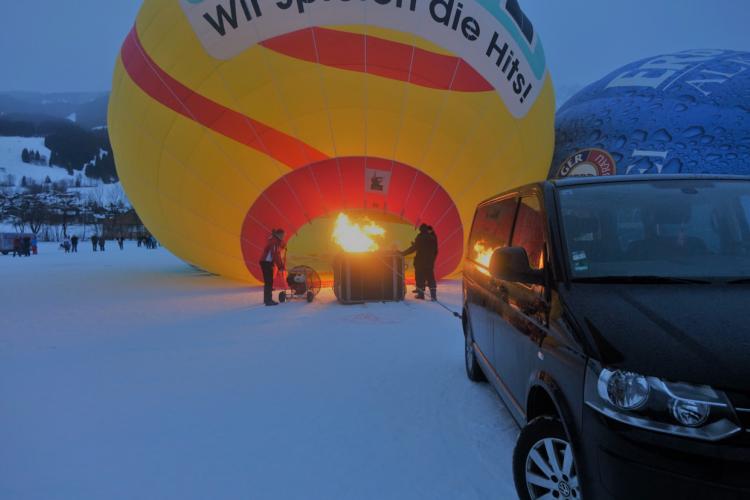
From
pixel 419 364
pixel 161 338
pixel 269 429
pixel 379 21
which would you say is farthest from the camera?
pixel 379 21

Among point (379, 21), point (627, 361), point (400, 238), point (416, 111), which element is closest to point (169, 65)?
point (379, 21)

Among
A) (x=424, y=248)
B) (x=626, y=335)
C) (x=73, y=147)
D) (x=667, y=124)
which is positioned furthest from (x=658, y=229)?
(x=73, y=147)

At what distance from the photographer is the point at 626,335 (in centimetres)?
193

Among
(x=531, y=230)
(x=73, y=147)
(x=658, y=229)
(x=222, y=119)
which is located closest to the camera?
(x=658, y=229)

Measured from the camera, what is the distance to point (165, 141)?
8.91m

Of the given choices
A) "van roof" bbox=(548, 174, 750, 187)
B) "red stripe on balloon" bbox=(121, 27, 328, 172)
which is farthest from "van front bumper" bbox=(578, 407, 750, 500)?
"red stripe on balloon" bbox=(121, 27, 328, 172)

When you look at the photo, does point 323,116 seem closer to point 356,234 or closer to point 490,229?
point 356,234

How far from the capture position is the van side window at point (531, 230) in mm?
2750

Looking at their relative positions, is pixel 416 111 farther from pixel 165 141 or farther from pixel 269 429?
pixel 269 429

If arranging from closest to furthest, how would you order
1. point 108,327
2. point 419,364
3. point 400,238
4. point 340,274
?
1. point 419,364
2. point 108,327
3. point 340,274
4. point 400,238

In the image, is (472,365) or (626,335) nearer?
(626,335)

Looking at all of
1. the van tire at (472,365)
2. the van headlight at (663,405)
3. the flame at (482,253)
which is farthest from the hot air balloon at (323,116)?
the van headlight at (663,405)

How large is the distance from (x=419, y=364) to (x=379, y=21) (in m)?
5.60

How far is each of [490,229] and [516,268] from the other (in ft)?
4.92
